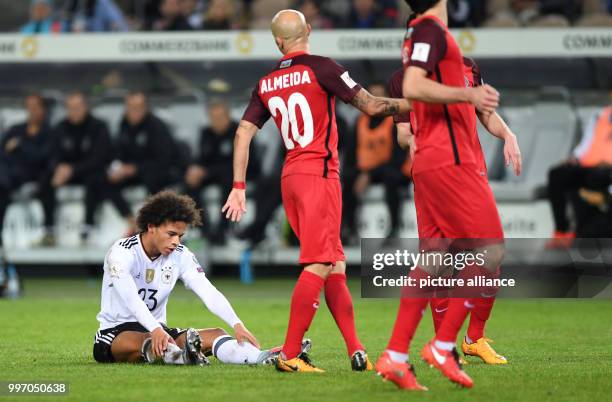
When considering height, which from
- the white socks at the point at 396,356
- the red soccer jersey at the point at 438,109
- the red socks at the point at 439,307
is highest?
the red soccer jersey at the point at 438,109

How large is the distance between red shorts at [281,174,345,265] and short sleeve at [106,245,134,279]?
105 cm

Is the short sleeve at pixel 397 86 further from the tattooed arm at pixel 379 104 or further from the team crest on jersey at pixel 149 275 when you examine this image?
the team crest on jersey at pixel 149 275

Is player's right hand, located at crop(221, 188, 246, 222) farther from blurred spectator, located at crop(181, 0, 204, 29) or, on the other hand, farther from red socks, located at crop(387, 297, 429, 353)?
blurred spectator, located at crop(181, 0, 204, 29)

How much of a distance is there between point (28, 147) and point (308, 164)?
989 cm

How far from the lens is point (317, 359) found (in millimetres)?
7949

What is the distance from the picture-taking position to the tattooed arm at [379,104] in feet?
22.7

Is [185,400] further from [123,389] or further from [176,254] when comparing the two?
[176,254]

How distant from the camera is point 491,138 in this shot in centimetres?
1580

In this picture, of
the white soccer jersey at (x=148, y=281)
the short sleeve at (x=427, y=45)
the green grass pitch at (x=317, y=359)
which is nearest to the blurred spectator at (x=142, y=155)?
the green grass pitch at (x=317, y=359)

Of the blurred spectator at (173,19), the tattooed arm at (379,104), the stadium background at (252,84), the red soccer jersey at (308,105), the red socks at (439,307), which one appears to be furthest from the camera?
the blurred spectator at (173,19)

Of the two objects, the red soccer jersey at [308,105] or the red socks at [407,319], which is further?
the red soccer jersey at [308,105]

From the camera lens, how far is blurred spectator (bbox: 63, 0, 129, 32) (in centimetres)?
1630

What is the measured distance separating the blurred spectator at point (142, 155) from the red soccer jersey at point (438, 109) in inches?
380

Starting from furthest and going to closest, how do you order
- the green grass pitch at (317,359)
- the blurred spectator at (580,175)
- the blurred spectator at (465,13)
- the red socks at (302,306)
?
the blurred spectator at (465,13) → the blurred spectator at (580,175) → the red socks at (302,306) → the green grass pitch at (317,359)
